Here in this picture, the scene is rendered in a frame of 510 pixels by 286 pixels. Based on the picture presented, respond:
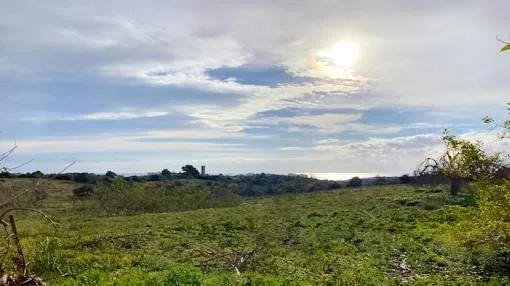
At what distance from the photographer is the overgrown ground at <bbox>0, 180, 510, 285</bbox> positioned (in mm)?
20247

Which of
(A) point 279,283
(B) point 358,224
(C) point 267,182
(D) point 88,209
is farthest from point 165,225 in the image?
(C) point 267,182

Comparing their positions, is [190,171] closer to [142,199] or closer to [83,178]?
[83,178]

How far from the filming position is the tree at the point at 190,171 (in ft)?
549

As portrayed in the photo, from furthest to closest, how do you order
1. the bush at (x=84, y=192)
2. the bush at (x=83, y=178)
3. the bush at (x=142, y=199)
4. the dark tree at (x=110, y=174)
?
the dark tree at (x=110, y=174) → the bush at (x=83, y=178) → the bush at (x=84, y=192) → the bush at (x=142, y=199)

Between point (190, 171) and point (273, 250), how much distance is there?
148 meters

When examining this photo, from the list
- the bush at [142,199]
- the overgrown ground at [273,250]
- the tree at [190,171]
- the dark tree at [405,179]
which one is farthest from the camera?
the tree at [190,171]

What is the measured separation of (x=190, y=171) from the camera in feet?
573

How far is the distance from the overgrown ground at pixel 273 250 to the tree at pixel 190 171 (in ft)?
403

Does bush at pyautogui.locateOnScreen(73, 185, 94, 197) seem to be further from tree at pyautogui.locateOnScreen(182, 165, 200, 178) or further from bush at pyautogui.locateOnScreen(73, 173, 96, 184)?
tree at pyautogui.locateOnScreen(182, 165, 200, 178)

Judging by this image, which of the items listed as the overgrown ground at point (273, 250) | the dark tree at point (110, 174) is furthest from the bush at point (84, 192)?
the overgrown ground at point (273, 250)

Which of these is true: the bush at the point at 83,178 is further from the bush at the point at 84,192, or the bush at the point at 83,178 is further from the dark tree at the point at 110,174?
the bush at the point at 84,192

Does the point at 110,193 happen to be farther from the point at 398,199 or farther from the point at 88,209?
the point at 398,199

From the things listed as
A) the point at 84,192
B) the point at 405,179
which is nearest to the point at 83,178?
the point at 84,192

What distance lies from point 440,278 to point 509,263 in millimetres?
4216
